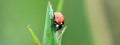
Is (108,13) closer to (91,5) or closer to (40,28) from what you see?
(91,5)

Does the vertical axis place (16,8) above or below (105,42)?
above

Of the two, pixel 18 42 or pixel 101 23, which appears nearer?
pixel 18 42

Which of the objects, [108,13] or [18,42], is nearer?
[18,42]

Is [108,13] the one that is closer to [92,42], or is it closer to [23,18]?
[92,42]

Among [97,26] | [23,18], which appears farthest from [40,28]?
[97,26]

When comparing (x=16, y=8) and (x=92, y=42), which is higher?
(x=16, y=8)

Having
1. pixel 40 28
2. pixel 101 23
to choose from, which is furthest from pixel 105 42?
pixel 40 28
